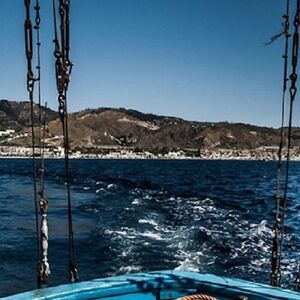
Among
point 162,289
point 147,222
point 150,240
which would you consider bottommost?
point 147,222

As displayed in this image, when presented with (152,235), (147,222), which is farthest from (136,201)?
(152,235)

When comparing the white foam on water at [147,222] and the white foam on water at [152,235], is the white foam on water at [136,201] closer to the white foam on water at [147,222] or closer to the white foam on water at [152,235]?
the white foam on water at [147,222]

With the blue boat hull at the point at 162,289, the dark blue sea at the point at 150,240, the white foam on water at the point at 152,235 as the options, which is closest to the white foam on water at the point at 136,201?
the dark blue sea at the point at 150,240

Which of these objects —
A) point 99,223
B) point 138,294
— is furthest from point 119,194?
point 138,294

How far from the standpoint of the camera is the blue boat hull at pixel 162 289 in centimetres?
479

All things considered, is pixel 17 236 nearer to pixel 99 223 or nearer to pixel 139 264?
pixel 99 223

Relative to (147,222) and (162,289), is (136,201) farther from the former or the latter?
(162,289)

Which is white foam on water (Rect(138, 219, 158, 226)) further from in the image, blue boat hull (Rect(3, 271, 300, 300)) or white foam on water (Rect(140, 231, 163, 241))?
blue boat hull (Rect(3, 271, 300, 300))

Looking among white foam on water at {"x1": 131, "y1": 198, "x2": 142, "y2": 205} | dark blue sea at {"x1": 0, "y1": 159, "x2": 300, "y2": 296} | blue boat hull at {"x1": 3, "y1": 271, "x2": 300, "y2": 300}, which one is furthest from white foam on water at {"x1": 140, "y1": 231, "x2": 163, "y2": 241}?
blue boat hull at {"x1": 3, "y1": 271, "x2": 300, "y2": 300}

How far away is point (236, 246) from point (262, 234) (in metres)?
3.19

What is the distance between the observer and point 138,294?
5.07m

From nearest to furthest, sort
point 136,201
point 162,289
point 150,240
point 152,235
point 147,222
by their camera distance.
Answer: point 162,289, point 150,240, point 152,235, point 147,222, point 136,201

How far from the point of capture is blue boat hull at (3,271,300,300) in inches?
189

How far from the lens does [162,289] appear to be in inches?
205
